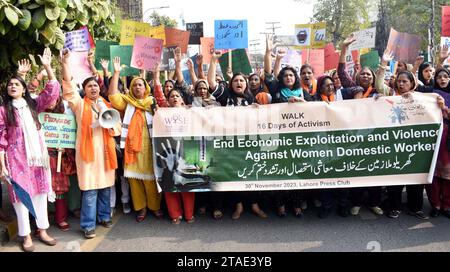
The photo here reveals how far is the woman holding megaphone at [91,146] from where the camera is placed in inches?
157

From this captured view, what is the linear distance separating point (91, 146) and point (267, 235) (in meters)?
2.01

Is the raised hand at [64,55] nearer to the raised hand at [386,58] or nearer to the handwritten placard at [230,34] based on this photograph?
the handwritten placard at [230,34]

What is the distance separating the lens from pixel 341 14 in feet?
107

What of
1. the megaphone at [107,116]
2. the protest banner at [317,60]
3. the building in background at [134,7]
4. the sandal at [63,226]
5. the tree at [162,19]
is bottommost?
the sandal at [63,226]

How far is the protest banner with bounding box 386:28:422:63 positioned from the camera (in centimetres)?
555

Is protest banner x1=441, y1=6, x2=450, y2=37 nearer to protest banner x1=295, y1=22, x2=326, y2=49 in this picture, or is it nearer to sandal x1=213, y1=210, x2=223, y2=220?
protest banner x1=295, y1=22, x2=326, y2=49

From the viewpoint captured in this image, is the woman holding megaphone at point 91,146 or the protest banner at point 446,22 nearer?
the woman holding megaphone at point 91,146

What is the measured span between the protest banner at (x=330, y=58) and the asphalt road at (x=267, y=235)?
3.35m

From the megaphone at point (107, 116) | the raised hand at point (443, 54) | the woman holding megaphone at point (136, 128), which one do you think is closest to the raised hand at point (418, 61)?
the raised hand at point (443, 54)

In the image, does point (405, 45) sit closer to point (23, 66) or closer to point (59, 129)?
point (59, 129)

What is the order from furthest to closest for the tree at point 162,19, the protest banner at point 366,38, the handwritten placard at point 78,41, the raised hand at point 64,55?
the tree at point 162,19 < the protest banner at point 366,38 < the handwritten placard at point 78,41 < the raised hand at point 64,55

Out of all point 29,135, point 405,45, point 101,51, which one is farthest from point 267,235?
point 405,45

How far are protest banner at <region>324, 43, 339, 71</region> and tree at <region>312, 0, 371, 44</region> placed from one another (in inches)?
1066

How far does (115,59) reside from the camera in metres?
4.56
